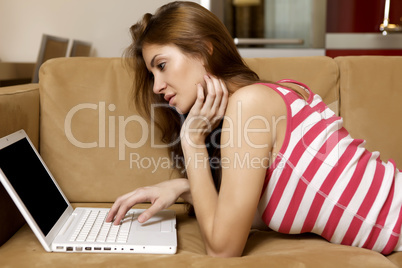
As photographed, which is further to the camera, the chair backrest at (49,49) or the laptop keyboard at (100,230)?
the chair backrest at (49,49)

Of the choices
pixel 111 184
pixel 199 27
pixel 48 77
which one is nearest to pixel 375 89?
pixel 199 27

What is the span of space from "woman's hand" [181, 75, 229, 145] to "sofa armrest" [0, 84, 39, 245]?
0.51 meters

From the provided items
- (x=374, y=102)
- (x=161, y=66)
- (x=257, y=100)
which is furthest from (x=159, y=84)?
(x=374, y=102)

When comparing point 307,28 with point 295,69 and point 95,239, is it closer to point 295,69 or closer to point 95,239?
point 295,69

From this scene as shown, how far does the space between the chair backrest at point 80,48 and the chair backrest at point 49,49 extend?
0.36ft

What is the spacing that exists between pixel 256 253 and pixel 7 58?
2943mm

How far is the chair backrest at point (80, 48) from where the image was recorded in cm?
292

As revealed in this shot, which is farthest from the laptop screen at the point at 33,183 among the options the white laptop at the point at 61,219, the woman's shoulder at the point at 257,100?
the woman's shoulder at the point at 257,100

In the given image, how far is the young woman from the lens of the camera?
41.5 inches

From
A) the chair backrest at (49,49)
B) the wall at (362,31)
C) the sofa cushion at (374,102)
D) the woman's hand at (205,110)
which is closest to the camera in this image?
the woman's hand at (205,110)

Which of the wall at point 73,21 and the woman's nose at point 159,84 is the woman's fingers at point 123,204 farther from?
the wall at point 73,21

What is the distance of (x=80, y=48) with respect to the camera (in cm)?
303

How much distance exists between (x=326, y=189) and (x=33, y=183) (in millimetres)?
762

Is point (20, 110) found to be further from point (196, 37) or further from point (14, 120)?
point (196, 37)
